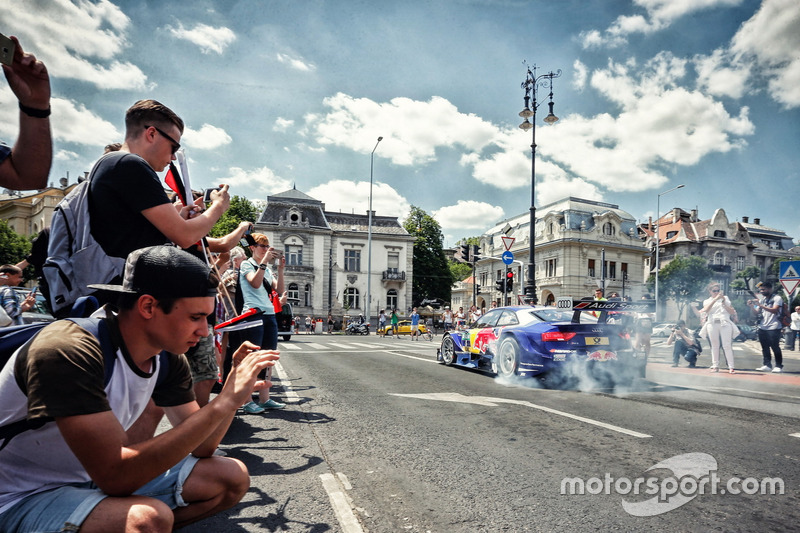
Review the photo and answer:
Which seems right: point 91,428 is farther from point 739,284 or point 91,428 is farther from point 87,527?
point 739,284

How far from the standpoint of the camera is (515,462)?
11.4 ft

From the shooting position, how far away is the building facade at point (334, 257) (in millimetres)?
48844

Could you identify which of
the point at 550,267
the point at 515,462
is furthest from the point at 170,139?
the point at 550,267

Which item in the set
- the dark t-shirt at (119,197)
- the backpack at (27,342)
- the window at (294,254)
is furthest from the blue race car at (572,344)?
the window at (294,254)

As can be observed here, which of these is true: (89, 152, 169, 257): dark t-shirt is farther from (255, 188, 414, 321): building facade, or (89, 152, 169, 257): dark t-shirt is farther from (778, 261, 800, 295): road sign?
(255, 188, 414, 321): building facade

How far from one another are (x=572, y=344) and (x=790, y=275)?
977cm

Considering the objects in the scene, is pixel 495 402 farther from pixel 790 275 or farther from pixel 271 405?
pixel 790 275

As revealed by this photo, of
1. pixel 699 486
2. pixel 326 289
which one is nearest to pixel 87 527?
pixel 699 486

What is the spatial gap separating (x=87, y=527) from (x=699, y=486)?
11.1 feet

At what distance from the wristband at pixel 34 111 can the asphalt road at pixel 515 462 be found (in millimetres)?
2179

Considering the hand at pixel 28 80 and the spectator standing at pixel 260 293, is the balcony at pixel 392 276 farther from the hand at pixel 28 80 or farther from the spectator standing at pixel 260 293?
the hand at pixel 28 80

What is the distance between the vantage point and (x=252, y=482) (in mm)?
3084

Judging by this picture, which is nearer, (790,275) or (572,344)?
(572,344)

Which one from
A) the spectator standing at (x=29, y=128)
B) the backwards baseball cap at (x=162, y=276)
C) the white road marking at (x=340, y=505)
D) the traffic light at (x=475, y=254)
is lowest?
the white road marking at (x=340, y=505)
